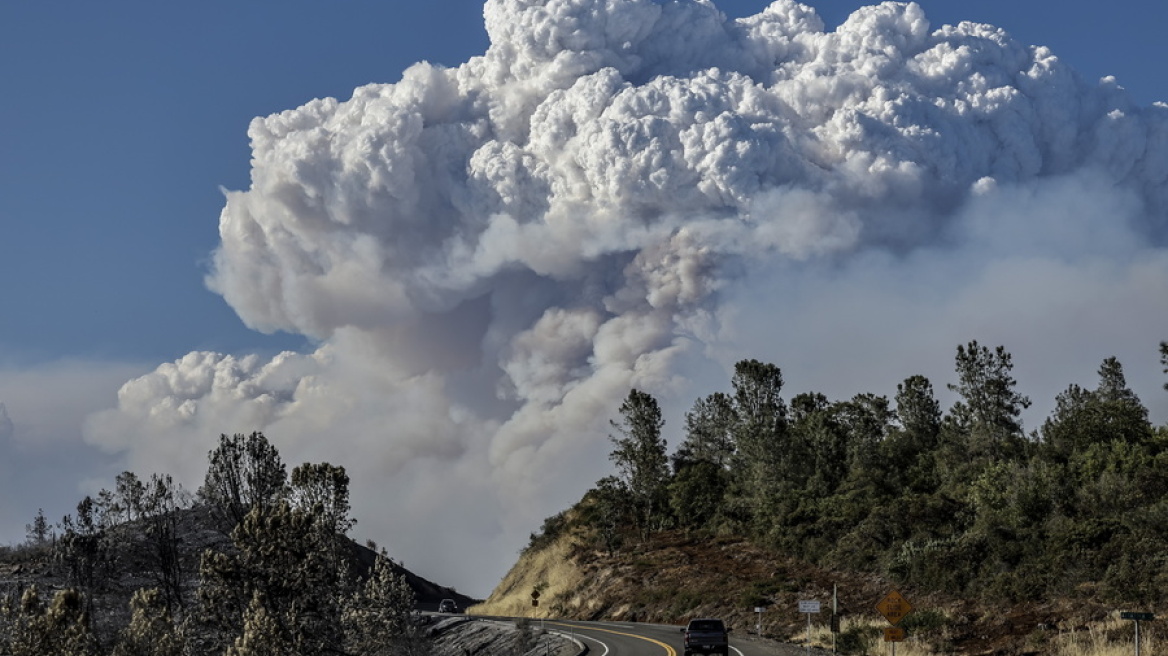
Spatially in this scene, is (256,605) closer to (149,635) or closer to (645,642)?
(149,635)

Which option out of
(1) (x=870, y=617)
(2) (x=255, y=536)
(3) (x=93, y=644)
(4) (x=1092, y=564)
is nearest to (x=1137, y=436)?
(4) (x=1092, y=564)

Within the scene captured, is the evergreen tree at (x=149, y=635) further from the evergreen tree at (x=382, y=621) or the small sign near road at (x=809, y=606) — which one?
the small sign near road at (x=809, y=606)

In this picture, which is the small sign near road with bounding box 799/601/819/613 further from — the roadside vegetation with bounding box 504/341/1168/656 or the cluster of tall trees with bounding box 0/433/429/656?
the cluster of tall trees with bounding box 0/433/429/656

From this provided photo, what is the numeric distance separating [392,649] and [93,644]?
17246 mm

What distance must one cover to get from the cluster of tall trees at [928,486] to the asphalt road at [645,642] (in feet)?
37.8

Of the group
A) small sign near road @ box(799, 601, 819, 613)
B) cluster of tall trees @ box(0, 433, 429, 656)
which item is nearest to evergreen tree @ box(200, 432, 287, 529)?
cluster of tall trees @ box(0, 433, 429, 656)

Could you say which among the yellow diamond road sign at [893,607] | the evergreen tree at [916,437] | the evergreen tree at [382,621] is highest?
the evergreen tree at [916,437]

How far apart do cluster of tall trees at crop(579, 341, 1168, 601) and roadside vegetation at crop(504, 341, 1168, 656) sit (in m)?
0.13

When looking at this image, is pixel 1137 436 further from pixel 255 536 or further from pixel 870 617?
pixel 255 536

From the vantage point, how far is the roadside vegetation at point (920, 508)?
1730 inches

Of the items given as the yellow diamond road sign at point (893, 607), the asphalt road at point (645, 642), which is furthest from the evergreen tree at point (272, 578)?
the yellow diamond road sign at point (893, 607)

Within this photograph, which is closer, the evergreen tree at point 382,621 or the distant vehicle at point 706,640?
the distant vehicle at point 706,640

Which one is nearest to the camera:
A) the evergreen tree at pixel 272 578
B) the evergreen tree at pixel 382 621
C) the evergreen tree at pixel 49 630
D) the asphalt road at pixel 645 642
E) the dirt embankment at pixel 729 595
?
the evergreen tree at pixel 272 578

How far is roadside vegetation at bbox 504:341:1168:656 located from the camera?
144ft
